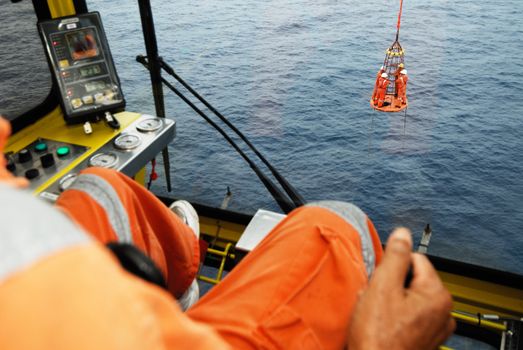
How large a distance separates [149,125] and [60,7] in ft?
3.02

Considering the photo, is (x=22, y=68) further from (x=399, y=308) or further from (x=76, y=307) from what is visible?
(x=76, y=307)

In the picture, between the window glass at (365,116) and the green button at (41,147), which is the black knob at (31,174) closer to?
the green button at (41,147)

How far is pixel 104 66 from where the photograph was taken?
245 cm

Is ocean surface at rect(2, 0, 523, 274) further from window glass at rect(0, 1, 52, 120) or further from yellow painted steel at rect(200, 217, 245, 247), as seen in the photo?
yellow painted steel at rect(200, 217, 245, 247)

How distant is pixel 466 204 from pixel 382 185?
2738mm

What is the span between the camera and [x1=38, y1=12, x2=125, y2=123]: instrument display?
2305 millimetres

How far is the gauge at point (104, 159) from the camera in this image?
2100 millimetres

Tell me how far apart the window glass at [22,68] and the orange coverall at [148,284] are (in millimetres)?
1789

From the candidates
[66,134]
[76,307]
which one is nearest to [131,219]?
[76,307]

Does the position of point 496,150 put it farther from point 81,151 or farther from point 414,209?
point 81,151

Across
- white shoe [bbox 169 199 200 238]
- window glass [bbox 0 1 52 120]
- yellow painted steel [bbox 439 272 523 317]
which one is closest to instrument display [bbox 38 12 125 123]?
window glass [bbox 0 1 52 120]

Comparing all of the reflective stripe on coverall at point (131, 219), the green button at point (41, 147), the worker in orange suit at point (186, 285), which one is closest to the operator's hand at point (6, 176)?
the worker in orange suit at point (186, 285)

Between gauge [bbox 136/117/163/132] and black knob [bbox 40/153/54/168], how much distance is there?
0.47 m

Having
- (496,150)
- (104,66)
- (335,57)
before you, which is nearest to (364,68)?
(335,57)
